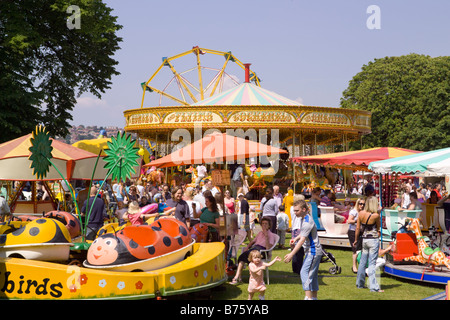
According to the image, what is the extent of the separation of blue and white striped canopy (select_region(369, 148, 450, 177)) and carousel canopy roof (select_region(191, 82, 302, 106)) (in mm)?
17076

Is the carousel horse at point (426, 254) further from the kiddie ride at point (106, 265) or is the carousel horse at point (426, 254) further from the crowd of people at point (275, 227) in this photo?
the kiddie ride at point (106, 265)

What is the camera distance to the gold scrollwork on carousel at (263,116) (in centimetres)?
2588

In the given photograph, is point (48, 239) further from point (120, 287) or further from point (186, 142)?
point (186, 142)

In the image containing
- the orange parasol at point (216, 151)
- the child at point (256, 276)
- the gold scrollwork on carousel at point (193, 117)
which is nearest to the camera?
the child at point (256, 276)

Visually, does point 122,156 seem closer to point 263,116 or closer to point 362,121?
point 263,116

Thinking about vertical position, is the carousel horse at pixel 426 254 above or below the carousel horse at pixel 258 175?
below

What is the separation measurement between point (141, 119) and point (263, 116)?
20.8 ft

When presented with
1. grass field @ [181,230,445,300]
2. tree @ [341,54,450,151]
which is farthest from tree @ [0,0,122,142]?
tree @ [341,54,450,151]

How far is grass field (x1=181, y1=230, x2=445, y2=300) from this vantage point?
338 inches

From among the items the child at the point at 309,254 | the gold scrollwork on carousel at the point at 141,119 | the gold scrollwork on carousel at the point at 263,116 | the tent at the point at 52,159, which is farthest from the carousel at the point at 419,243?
the gold scrollwork on carousel at the point at 141,119

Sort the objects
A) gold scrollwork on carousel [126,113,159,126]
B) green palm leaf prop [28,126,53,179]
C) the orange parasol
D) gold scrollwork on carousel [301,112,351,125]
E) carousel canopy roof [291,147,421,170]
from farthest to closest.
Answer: gold scrollwork on carousel [126,113,159,126] < gold scrollwork on carousel [301,112,351,125] < carousel canopy roof [291,147,421,170] < the orange parasol < green palm leaf prop [28,126,53,179]

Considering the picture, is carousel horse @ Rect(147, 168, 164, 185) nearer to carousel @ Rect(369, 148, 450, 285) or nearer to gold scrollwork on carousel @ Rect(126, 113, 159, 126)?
gold scrollwork on carousel @ Rect(126, 113, 159, 126)

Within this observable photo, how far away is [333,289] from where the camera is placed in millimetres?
9148

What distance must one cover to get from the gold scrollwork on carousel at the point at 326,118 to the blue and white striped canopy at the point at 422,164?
1419 cm
